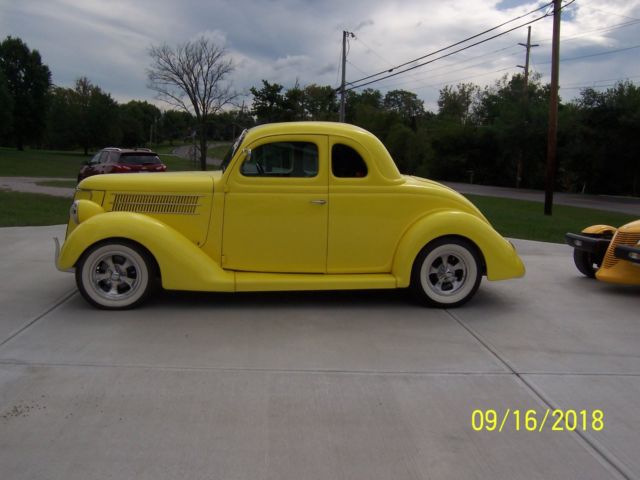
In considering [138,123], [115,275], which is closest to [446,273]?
[115,275]

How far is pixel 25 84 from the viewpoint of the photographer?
68.8 m

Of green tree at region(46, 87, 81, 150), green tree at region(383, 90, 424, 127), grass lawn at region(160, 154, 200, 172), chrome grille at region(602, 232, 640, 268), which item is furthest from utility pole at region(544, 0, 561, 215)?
green tree at region(46, 87, 81, 150)

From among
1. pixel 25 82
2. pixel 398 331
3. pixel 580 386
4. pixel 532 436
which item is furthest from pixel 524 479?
pixel 25 82

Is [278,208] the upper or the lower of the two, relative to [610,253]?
upper

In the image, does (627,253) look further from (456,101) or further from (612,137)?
(456,101)

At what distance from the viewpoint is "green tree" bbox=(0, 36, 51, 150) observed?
67.6 metres

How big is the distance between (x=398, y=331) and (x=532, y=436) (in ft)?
6.37

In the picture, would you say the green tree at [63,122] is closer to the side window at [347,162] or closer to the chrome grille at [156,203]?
the chrome grille at [156,203]

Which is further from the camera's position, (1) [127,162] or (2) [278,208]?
(1) [127,162]

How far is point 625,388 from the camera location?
4.07 meters

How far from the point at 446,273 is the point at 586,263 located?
2559mm

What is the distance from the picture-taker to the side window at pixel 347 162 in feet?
19.4

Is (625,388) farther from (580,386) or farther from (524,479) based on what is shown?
(524,479)

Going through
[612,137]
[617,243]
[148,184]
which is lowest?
[617,243]
